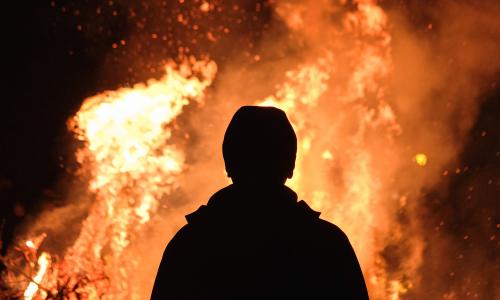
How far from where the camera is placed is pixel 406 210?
1952 cm

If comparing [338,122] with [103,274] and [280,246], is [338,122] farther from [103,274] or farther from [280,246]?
[280,246]

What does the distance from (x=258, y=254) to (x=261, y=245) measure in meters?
0.03

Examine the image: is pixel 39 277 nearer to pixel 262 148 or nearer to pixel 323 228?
pixel 262 148

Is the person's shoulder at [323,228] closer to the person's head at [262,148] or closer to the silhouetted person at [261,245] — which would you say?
the silhouetted person at [261,245]

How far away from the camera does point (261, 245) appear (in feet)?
5.14

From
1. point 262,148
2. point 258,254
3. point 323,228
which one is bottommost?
point 258,254

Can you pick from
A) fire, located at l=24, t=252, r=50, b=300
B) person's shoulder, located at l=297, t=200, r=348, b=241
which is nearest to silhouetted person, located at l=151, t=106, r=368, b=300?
person's shoulder, located at l=297, t=200, r=348, b=241

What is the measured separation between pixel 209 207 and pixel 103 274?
54.9ft

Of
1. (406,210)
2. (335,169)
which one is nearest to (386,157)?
(335,169)

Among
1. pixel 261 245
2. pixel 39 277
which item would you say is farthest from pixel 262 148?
pixel 39 277

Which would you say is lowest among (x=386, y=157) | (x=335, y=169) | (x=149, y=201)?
(x=149, y=201)

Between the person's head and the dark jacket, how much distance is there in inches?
2.4

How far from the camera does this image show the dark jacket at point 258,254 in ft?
5.02

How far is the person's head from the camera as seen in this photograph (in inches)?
65.7
